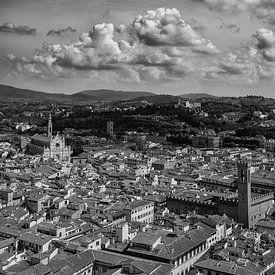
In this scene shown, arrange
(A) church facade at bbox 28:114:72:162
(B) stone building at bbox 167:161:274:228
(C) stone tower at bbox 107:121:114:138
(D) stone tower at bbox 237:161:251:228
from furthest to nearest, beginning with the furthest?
1. (C) stone tower at bbox 107:121:114:138
2. (A) church facade at bbox 28:114:72:162
3. (B) stone building at bbox 167:161:274:228
4. (D) stone tower at bbox 237:161:251:228

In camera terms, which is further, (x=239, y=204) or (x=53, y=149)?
(x=53, y=149)

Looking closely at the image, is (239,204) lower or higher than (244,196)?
lower

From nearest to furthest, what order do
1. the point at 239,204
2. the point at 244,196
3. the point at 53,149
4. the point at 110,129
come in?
1. the point at 244,196
2. the point at 239,204
3. the point at 53,149
4. the point at 110,129

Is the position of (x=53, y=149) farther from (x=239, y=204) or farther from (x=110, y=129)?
(x=239, y=204)

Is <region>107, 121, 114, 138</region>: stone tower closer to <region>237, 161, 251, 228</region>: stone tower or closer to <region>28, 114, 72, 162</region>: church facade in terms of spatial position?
<region>28, 114, 72, 162</region>: church facade

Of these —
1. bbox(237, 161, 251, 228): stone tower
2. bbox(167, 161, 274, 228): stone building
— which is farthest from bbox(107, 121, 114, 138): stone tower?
bbox(237, 161, 251, 228): stone tower

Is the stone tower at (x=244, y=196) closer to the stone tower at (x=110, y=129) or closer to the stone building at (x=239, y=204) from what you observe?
the stone building at (x=239, y=204)

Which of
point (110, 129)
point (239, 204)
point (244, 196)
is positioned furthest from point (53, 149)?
point (244, 196)


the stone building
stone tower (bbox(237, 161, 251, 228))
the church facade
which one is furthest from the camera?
the church facade

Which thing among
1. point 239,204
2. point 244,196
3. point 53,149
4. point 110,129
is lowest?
point 53,149
